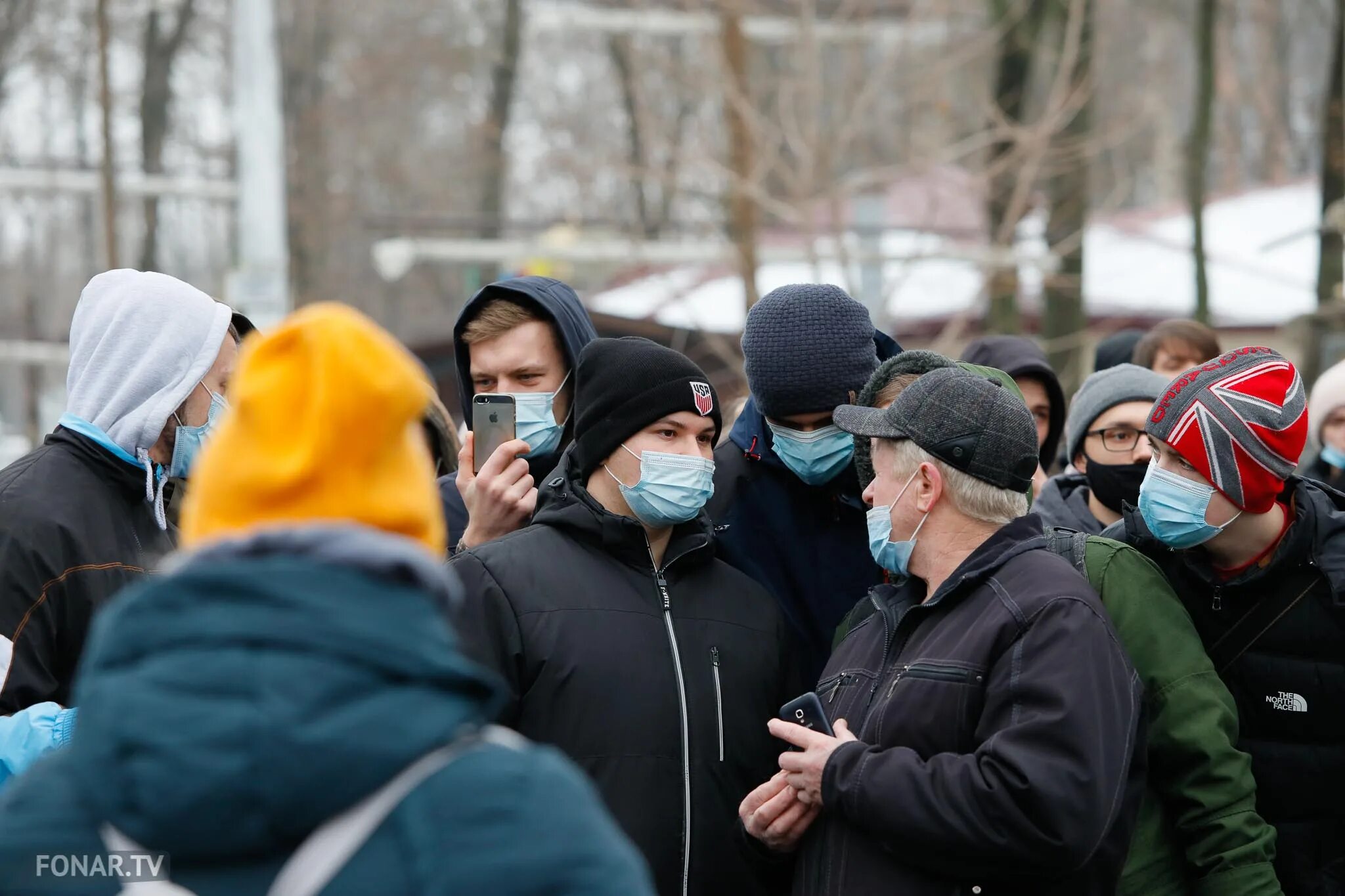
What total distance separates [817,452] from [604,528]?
2.30ft

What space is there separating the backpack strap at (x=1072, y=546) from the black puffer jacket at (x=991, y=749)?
315mm

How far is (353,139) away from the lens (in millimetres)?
33156

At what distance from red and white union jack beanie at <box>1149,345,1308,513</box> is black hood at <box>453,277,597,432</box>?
166 centimetres

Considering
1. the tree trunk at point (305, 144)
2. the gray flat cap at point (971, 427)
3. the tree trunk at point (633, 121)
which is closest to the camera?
the gray flat cap at point (971, 427)

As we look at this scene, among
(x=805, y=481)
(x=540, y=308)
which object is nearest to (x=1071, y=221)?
(x=540, y=308)

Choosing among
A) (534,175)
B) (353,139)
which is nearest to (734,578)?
(534,175)

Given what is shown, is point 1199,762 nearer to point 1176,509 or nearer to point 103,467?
point 1176,509

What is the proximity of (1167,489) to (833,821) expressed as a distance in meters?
1.16

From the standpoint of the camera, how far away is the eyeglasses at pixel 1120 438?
4.81 m

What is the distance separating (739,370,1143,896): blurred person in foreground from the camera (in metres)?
2.86

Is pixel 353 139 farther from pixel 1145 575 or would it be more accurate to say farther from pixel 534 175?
pixel 1145 575

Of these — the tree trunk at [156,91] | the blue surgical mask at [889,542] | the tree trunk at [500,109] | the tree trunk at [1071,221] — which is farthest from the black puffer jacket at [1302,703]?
the tree trunk at [156,91]

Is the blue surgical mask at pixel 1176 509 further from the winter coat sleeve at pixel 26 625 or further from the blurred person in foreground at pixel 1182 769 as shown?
the winter coat sleeve at pixel 26 625

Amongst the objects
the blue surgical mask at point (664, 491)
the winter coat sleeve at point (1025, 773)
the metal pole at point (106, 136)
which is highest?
the metal pole at point (106, 136)
